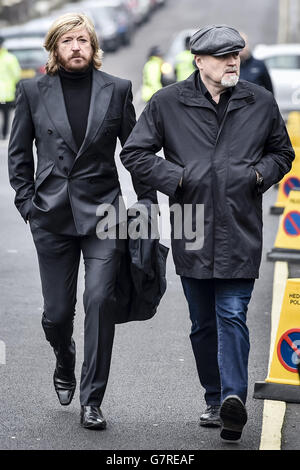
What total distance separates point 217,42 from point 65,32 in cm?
77

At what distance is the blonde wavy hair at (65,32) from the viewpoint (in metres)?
6.26

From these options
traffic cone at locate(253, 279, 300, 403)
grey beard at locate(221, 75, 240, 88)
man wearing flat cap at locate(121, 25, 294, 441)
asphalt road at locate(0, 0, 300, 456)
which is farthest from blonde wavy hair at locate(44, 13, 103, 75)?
asphalt road at locate(0, 0, 300, 456)

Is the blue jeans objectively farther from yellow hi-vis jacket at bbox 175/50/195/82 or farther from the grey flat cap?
yellow hi-vis jacket at bbox 175/50/195/82

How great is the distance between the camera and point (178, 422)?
6.52 meters

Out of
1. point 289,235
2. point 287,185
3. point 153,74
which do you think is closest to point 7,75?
point 153,74

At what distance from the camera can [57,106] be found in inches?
→ 251

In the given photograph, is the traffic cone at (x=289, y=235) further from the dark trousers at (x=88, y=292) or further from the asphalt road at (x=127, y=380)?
the dark trousers at (x=88, y=292)

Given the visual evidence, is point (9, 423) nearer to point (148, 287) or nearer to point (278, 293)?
point (148, 287)

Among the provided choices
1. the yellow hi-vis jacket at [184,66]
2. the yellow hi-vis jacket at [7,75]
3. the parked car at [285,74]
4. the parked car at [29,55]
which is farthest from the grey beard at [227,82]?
the parked car at [29,55]

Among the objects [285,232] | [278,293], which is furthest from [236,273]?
[285,232]

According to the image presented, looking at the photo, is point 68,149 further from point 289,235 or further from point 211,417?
point 289,235

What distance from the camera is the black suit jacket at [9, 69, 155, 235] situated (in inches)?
250

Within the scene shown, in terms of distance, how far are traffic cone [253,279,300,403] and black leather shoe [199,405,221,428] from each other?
0.62m

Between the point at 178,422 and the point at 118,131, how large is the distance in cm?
150
